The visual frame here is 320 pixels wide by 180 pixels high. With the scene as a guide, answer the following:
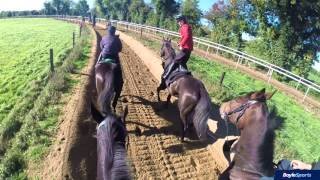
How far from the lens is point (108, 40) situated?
34.7 feet

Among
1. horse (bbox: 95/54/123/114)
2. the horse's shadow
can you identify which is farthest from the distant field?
the horse's shadow

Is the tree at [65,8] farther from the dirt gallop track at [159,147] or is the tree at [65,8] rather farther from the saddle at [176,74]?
the saddle at [176,74]

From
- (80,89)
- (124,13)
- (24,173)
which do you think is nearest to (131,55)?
(80,89)

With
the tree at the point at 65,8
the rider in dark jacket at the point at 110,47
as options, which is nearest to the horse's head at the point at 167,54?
the rider in dark jacket at the point at 110,47

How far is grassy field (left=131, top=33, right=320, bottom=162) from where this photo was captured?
10031 mm

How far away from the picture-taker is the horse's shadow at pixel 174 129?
9736 millimetres

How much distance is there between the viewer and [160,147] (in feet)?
30.8

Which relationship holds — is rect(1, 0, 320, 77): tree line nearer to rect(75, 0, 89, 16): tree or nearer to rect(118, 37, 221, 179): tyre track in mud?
rect(118, 37, 221, 179): tyre track in mud

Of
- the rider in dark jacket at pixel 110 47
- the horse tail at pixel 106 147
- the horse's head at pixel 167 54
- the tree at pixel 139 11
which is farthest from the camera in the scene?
the tree at pixel 139 11

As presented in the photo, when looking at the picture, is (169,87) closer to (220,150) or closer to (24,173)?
(220,150)

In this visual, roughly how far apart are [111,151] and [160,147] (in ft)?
16.2

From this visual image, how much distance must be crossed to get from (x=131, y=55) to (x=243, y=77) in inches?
269

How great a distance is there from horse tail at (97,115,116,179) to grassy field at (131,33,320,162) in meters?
2.89

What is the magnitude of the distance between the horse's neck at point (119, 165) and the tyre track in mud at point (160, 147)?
3.52 metres
